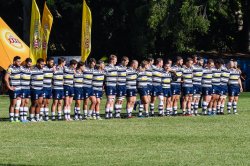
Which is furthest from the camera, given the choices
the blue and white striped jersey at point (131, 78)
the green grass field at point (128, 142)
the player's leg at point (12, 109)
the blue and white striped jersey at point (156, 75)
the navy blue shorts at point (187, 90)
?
the navy blue shorts at point (187, 90)

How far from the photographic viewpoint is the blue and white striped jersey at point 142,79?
108 ft

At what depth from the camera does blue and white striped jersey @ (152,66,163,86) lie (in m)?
33.4

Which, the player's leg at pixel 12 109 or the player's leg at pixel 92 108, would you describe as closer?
the player's leg at pixel 12 109

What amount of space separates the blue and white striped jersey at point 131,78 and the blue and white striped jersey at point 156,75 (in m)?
0.95

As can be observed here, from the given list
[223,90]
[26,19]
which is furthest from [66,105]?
[26,19]

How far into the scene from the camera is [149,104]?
3469 cm

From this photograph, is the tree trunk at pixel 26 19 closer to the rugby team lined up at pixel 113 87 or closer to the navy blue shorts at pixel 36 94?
the rugby team lined up at pixel 113 87

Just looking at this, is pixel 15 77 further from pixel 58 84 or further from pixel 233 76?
pixel 233 76

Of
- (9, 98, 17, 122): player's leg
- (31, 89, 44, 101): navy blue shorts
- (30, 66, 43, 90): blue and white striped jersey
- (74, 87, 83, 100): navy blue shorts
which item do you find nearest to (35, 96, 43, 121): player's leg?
(31, 89, 44, 101): navy blue shorts

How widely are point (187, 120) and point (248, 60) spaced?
31.9 m

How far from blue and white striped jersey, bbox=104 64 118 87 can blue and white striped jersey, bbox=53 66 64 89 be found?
1684 millimetres

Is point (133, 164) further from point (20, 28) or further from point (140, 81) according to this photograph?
point (20, 28)

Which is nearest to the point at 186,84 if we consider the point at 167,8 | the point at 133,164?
the point at 133,164

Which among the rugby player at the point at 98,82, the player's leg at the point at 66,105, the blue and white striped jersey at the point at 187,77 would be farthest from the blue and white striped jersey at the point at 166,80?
the player's leg at the point at 66,105
